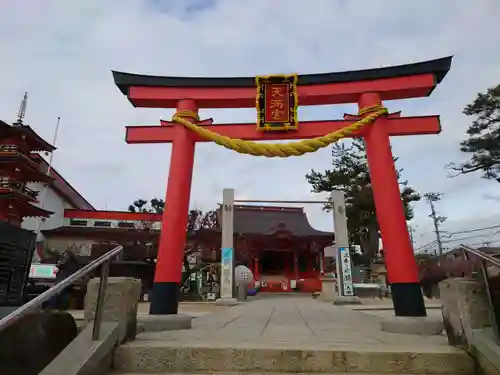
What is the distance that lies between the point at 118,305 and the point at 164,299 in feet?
6.11

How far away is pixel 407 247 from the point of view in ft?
16.0

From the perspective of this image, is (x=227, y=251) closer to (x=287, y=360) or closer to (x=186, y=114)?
(x=186, y=114)

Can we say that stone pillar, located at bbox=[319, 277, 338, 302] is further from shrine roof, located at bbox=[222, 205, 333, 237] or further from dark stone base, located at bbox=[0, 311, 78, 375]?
dark stone base, located at bbox=[0, 311, 78, 375]

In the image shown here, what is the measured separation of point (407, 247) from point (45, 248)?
25136mm

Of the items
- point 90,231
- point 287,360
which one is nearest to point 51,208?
point 90,231

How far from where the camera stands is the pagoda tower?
16109 millimetres

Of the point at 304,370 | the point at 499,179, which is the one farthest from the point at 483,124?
the point at 304,370

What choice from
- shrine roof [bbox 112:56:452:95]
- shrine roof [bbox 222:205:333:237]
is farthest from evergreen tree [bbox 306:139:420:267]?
shrine roof [bbox 112:56:452:95]

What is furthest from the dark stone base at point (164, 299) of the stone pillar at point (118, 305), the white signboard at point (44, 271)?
the white signboard at point (44, 271)

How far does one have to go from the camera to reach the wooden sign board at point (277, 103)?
5.82 meters

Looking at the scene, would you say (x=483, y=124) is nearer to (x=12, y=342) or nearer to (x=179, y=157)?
(x=179, y=157)

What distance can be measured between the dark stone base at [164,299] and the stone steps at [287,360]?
2044mm

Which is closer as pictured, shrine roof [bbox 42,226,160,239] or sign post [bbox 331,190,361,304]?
sign post [bbox 331,190,361,304]

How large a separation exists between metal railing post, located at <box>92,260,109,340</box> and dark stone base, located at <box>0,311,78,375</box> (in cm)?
32
